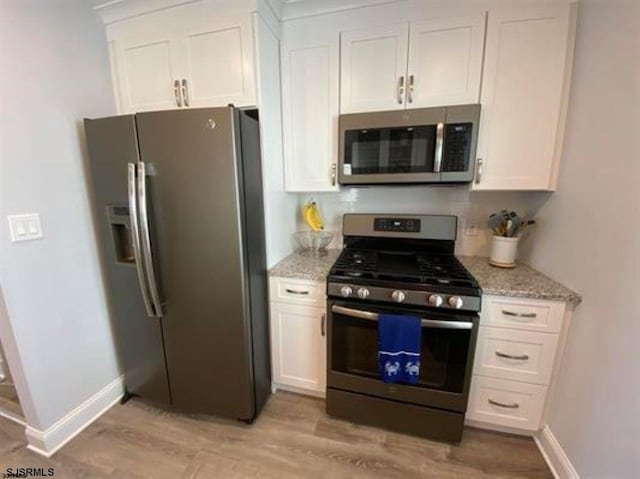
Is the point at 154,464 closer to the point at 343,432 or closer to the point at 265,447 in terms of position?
the point at 265,447

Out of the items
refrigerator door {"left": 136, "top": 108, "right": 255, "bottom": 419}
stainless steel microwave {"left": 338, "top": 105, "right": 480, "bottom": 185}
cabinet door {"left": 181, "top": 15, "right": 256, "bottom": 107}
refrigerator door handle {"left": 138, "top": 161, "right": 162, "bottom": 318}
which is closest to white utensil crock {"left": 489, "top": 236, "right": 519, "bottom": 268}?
stainless steel microwave {"left": 338, "top": 105, "right": 480, "bottom": 185}

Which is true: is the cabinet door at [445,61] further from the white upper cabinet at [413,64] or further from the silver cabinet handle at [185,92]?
the silver cabinet handle at [185,92]

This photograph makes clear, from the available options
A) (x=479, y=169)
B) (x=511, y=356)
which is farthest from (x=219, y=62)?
(x=511, y=356)

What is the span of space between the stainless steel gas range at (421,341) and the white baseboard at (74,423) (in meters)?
1.45

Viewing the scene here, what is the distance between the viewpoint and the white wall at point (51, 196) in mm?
1308

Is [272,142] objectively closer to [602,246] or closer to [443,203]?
[443,203]

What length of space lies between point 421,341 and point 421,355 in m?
0.10

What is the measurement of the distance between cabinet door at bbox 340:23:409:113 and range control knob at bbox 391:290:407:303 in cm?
109

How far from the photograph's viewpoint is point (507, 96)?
152 cm

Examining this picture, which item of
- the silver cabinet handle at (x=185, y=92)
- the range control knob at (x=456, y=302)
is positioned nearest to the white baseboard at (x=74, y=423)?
the silver cabinet handle at (x=185, y=92)

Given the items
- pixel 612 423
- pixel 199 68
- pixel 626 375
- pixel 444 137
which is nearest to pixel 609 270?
pixel 626 375

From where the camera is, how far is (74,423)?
1.62 meters

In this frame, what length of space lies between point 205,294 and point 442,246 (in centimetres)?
152

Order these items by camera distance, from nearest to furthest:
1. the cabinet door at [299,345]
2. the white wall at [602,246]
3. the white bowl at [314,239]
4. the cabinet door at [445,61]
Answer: the white wall at [602,246]
the cabinet door at [445,61]
the cabinet door at [299,345]
the white bowl at [314,239]
